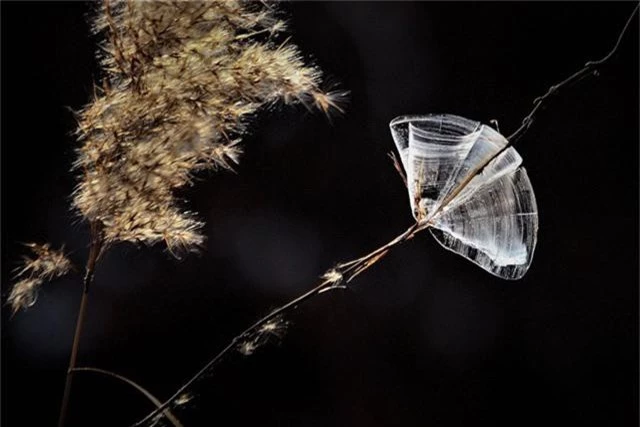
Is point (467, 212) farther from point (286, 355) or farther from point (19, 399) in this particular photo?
point (19, 399)

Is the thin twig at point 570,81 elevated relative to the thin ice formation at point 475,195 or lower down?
elevated

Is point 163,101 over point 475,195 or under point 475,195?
over

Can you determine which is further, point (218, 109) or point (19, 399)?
point (19, 399)

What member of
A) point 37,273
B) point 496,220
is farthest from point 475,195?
point 37,273

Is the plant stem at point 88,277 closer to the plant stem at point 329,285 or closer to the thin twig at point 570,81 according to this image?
the plant stem at point 329,285

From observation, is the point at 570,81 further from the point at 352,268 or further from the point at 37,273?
the point at 37,273

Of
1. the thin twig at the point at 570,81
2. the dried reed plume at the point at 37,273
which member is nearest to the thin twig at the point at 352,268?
the thin twig at the point at 570,81

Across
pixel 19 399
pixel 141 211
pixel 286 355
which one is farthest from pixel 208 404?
pixel 141 211
